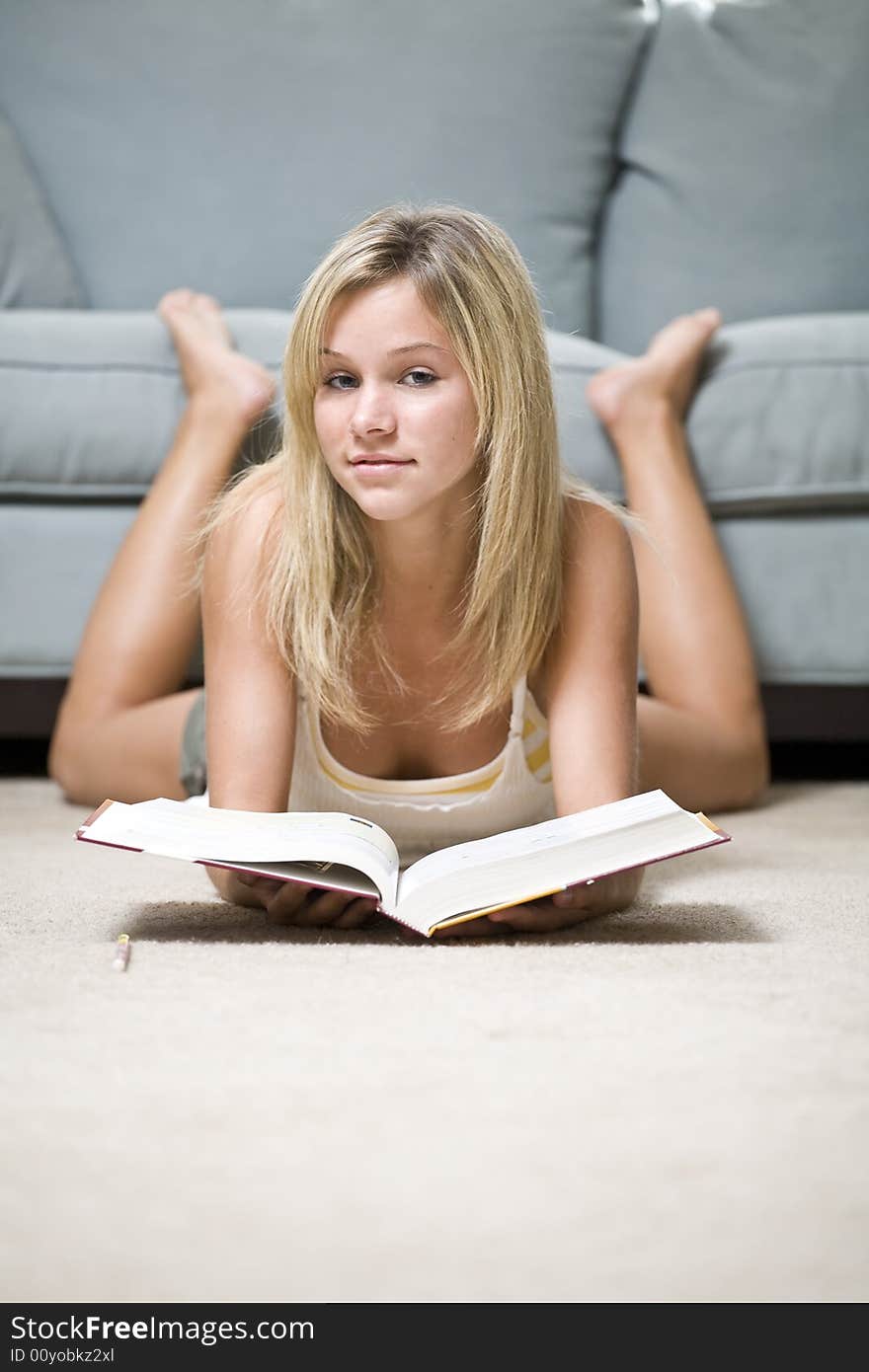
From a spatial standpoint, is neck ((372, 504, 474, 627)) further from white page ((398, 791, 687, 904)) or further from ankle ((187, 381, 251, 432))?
ankle ((187, 381, 251, 432))

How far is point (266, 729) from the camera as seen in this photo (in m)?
1.08

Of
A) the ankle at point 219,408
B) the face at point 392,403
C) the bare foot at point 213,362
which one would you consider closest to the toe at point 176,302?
the bare foot at point 213,362

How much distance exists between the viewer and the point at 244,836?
34.9 inches

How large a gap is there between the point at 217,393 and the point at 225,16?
100cm

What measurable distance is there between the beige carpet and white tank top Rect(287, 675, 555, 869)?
9.0 inches

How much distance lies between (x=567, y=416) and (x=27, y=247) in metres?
0.92

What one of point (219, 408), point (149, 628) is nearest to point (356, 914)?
point (149, 628)

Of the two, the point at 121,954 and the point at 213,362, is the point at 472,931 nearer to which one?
the point at 121,954

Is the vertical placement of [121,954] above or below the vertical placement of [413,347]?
below

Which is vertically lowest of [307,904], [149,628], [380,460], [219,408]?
[149,628]

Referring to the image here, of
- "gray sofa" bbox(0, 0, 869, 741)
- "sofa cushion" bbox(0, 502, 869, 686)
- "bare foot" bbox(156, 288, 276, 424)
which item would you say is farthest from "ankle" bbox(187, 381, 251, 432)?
"gray sofa" bbox(0, 0, 869, 741)

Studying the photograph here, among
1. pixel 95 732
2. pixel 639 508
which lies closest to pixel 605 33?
pixel 639 508

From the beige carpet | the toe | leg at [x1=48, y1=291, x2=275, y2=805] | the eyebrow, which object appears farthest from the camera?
the toe

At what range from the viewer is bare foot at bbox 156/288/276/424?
1553 millimetres
